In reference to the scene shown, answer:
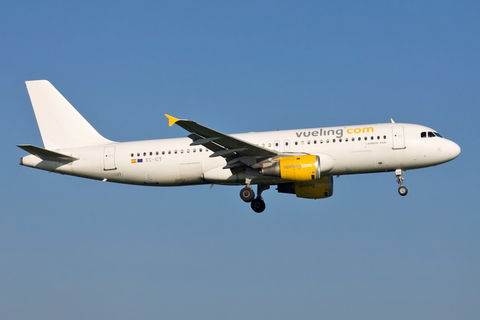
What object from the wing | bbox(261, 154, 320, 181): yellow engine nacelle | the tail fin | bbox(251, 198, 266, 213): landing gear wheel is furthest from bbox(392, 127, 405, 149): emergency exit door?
the tail fin

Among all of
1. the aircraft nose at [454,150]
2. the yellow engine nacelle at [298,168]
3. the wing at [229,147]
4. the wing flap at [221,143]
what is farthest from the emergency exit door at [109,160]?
the aircraft nose at [454,150]

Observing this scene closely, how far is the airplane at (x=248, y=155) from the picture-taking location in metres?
37.7

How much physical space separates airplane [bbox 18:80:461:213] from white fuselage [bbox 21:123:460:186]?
0.19 feet

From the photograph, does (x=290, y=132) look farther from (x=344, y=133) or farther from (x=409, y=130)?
(x=409, y=130)

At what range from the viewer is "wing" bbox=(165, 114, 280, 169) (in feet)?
116

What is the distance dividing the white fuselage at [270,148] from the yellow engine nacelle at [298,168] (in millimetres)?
961

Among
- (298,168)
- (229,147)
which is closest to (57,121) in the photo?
(229,147)

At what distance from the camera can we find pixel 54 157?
41.3m

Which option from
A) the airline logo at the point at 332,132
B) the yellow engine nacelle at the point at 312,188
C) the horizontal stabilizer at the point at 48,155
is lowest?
the yellow engine nacelle at the point at 312,188

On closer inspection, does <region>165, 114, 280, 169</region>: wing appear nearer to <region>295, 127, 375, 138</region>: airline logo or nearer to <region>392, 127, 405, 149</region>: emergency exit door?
<region>295, 127, 375, 138</region>: airline logo

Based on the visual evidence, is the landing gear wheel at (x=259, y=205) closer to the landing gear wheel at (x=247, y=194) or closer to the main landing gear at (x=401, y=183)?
the landing gear wheel at (x=247, y=194)

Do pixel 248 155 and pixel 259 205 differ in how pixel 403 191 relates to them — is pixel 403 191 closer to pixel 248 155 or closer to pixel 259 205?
pixel 259 205

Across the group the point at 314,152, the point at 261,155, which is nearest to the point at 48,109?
the point at 261,155

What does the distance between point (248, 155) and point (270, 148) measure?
173 centimetres
